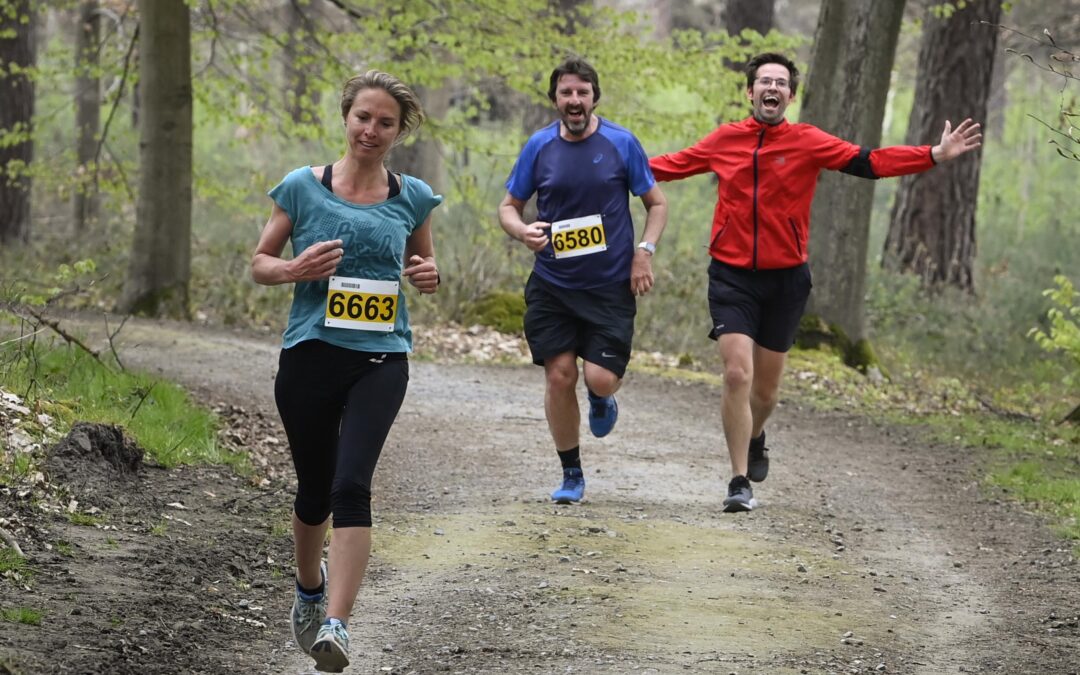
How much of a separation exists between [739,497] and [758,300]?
3.64ft

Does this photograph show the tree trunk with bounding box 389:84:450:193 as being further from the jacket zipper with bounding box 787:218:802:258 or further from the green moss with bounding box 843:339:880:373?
the jacket zipper with bounding box 787:218:802:258

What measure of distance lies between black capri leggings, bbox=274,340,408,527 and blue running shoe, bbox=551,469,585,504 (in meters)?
3.30

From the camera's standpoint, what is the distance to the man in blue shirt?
25.5ft

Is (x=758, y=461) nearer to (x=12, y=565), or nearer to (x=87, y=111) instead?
(x=12, y=565)

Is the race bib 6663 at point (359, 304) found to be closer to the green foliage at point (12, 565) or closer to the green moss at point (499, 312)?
the green foliage at point (12, 565)

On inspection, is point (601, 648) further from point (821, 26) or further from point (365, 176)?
point (821, 26)

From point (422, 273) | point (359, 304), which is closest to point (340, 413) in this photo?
point (359, 304)

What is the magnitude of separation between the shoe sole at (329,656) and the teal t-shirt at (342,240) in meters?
1.02

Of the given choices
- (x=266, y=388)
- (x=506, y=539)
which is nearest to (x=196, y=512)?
(x=506, y=539)

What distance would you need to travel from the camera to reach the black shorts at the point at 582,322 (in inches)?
311

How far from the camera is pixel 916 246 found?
1995cm

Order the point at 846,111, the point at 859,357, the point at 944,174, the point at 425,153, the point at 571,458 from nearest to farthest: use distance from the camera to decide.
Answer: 1. the point at 571,458
2. the point at 846,111
3. the point at 859,357
4. the point at 944,174
5. the point at 425,153

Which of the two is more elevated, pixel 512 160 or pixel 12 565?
pixel 512 160

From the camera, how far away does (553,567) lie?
6.77 m
